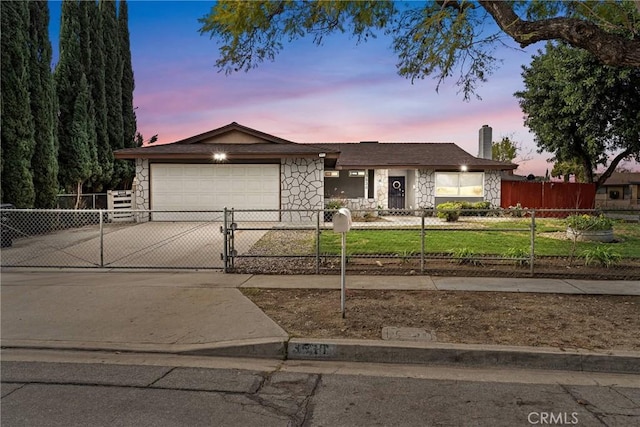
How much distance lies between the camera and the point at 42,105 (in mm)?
16125

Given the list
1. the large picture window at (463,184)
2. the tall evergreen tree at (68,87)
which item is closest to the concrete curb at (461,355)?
the tall evergreen tree at (68,87)

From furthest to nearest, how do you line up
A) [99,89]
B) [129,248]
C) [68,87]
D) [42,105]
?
[99,89], [68,87], [42,105], [129,248]

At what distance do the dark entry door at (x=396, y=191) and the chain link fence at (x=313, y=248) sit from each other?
368 inches

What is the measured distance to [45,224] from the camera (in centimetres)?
1605

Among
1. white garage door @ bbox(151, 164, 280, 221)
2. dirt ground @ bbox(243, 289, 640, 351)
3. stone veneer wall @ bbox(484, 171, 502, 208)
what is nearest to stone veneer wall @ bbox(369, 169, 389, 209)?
stone veneer wall @ bbox(484, 171, 502, 208)

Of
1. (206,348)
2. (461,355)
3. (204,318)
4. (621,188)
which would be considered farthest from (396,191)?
(621,188)

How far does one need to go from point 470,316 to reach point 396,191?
2116cm

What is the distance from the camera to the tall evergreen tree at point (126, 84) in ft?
86.4

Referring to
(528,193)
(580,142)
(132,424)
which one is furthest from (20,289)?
(580,142)

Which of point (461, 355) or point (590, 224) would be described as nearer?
point (461, 355)

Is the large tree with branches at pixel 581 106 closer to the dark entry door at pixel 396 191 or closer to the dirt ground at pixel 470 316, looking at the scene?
the dark entry door at pixel 396 191

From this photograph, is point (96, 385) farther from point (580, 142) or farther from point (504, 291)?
point (580, 142)

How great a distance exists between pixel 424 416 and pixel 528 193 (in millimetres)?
25068

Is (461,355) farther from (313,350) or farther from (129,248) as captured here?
(129,248)
